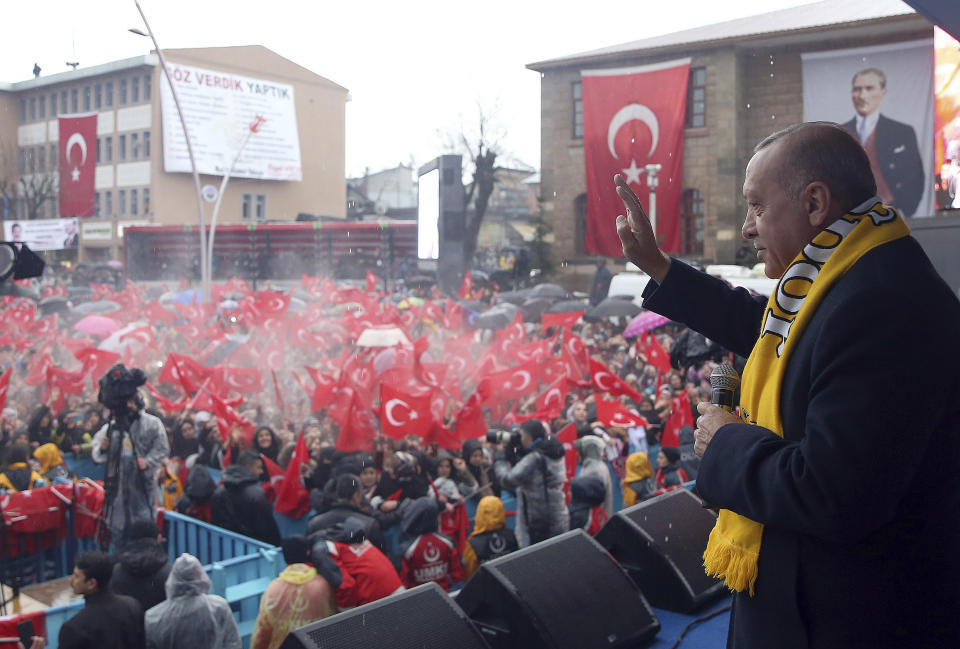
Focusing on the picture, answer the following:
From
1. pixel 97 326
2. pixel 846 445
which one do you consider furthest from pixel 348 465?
pixel 97 326

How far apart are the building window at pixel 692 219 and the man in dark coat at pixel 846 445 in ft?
99.2

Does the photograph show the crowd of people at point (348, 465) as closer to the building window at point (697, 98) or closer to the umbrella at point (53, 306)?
the umbrella at point (53, 306)

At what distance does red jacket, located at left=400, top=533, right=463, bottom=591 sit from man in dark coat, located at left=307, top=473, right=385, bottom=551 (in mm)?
213

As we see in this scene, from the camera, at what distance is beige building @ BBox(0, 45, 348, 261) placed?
1875 inches

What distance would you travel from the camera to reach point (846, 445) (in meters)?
1.29

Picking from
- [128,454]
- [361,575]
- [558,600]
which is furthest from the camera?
[128,454]

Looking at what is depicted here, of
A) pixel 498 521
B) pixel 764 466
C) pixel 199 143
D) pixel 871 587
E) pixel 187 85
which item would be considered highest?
pixel 187 85

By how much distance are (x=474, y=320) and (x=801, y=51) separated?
60.5 ft

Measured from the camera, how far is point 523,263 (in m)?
36.5

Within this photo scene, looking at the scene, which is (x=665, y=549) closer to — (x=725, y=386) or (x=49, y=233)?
(x=725, y=386)

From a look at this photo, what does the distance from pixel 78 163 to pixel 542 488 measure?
165 ft

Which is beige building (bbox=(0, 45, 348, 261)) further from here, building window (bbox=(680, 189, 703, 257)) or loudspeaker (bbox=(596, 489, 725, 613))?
loudspeaker (bbox=(596, 489, 725, 613))

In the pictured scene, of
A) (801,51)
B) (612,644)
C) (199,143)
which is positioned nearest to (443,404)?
(612,644)

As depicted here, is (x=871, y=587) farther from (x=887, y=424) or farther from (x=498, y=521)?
(x=498, y=521)
